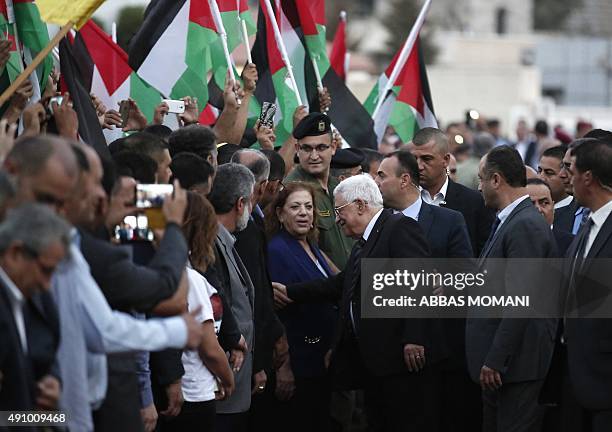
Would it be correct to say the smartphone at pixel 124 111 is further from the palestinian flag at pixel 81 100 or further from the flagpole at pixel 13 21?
the flagpole at pixel 13 21

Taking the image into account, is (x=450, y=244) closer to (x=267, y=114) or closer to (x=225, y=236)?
(x=225, y=236)

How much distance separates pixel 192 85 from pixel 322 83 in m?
1.86

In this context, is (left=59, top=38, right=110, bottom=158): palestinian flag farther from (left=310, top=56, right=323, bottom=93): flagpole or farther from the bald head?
(left=310, top=56, right=323, bottom=93): flagpole

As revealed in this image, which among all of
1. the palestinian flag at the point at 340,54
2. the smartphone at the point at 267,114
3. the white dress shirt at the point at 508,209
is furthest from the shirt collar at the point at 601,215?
the palestinian flag at the point at 340,54

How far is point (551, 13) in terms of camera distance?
108812 mm

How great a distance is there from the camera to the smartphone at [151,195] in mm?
5730

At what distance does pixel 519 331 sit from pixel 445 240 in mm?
1120

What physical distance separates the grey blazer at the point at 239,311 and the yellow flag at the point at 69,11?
1402 mm

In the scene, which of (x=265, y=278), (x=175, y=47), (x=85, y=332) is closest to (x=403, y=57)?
(x=175, y=47)

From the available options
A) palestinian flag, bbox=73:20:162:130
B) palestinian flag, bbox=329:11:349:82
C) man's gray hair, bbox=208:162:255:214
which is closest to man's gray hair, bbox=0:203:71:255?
man's gray hair, bbox=208:162:255:214

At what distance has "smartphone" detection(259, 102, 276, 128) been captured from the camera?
10422 mm

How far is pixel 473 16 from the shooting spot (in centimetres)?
10438

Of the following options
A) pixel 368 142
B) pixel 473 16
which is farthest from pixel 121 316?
pixel 473 16

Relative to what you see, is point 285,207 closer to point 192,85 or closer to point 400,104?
point 192,85
